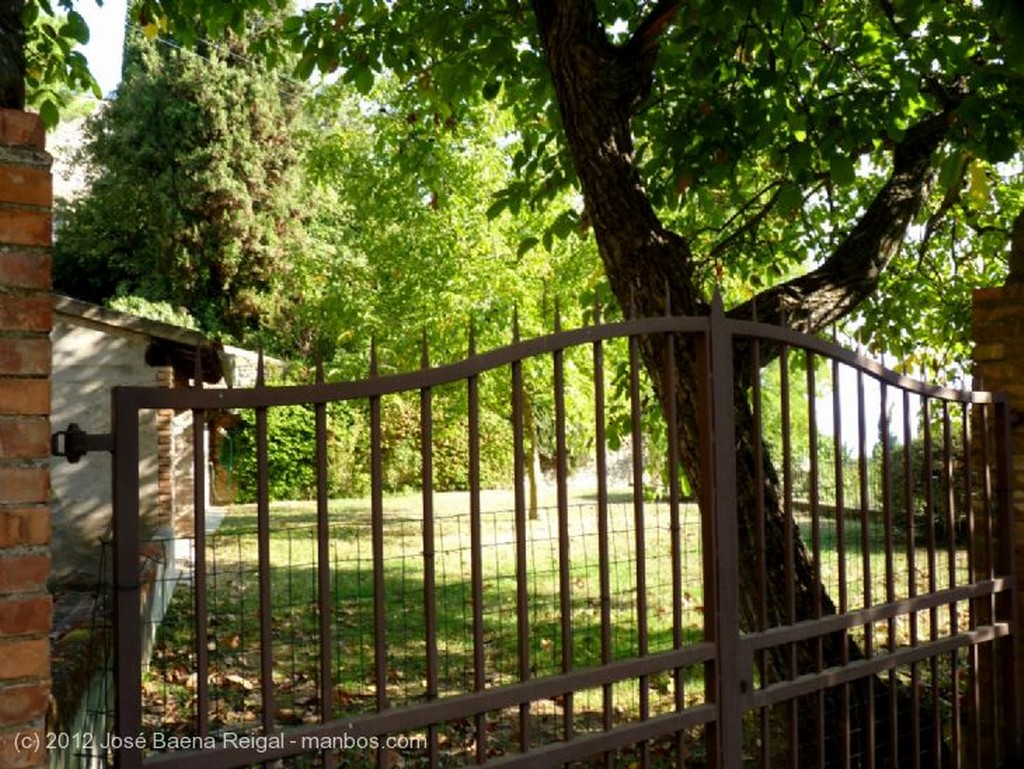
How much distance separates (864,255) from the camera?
572 centimetres


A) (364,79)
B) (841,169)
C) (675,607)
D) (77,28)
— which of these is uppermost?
(364,79)

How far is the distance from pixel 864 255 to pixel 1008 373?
1.04 metres

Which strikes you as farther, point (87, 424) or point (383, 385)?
point (87, 424)

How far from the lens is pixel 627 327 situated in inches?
129

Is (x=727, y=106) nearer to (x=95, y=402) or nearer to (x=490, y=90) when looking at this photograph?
(x=490, y=90)

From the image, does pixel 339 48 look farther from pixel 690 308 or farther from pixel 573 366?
pixel 573 366

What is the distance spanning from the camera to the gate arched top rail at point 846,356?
3.62 metres

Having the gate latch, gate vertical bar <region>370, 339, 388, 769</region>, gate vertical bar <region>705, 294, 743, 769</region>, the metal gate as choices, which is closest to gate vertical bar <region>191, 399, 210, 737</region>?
the metal gate

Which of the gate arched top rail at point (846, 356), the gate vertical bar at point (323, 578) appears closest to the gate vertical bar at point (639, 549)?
the gate arched top rail at point (846, 356)

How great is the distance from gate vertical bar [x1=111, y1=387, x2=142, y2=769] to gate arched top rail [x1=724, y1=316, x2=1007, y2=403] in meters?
1.99

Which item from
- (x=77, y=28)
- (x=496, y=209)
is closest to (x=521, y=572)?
(x=496, y=209)

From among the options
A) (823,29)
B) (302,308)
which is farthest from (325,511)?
(302,308)

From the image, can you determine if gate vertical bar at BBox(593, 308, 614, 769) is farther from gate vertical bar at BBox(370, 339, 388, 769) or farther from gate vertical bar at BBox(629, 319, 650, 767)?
gate vertical bar at BBox(370, 339, 388, 769)

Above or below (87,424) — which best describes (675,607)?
below
